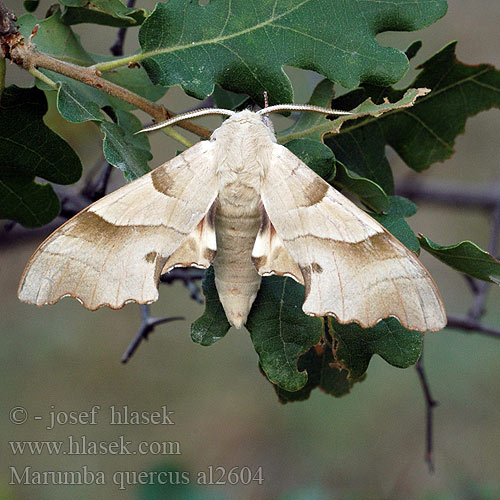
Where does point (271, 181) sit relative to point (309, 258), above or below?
above

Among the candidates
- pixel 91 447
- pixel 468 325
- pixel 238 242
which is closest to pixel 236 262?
pixel 238 242

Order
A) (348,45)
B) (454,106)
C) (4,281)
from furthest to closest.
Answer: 1. (4,281)
2. (454,106)
3. (348,45)

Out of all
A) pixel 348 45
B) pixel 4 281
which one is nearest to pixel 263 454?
pixel 4 281

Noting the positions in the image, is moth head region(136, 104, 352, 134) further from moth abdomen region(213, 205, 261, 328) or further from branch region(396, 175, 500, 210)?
branch region(396, 175, 500, 210)

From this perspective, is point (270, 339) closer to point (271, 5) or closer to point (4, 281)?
point (271, 5)

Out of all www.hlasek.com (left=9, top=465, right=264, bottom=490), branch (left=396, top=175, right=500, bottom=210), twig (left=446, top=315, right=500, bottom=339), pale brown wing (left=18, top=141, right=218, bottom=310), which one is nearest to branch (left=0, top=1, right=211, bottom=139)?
pale brown wing (left=18, top=141, right=218, bottom=310)

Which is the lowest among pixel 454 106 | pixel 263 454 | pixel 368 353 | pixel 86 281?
pixel 263 454

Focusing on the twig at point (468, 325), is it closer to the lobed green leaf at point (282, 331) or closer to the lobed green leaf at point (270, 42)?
the lobed green leaf at point (282, 331)
